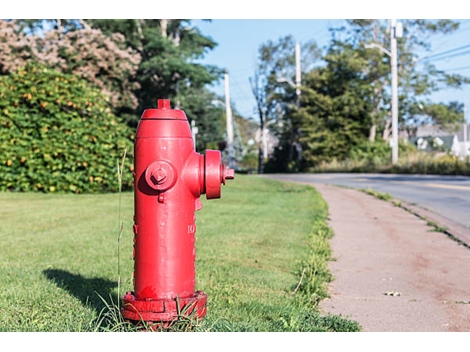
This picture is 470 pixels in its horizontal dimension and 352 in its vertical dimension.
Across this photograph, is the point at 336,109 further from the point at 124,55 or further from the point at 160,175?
the point at 160,175

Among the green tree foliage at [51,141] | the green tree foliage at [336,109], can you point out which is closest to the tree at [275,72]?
the green tree foliage at [336,109]

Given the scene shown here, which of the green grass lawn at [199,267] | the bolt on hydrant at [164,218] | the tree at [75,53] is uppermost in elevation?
the tree at [75,53]

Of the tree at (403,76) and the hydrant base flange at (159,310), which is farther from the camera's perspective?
the tree at (403,76)

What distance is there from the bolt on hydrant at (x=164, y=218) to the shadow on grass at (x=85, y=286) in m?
0.88

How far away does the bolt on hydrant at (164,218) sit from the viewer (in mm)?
3596

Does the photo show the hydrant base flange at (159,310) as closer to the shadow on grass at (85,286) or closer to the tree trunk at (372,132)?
the shadow on grass at (85,286)

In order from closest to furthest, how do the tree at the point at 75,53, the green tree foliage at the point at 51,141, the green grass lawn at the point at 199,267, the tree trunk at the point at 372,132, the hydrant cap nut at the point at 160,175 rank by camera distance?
1. the hydrant cap nut at the point at 160,175
2. the green grass lawn at the point at 199,267
3. the green tree foliage at the point at 51,141
4. the tree at the point at 75,53
5. the tree trunk at the point at 372,132

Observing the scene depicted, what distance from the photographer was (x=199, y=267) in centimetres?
635

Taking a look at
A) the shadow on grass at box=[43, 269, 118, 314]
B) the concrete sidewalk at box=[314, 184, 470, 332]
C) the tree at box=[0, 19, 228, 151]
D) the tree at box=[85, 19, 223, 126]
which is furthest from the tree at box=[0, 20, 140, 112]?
the shadow on grass at box=[43, 269, 118, 314]

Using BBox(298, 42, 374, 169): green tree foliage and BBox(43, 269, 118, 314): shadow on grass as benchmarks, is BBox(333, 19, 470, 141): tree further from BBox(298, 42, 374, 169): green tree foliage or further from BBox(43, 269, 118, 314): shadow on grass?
BBox(43, 269, 118, 314): shadow on grass

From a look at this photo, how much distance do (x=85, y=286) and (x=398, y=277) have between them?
2.82 m

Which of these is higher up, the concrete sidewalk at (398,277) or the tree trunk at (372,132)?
the tree trunk at (372,132)

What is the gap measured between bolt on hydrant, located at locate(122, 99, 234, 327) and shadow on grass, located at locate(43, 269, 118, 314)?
0.88m

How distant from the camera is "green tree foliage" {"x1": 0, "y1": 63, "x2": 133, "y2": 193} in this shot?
1625 centimetres
